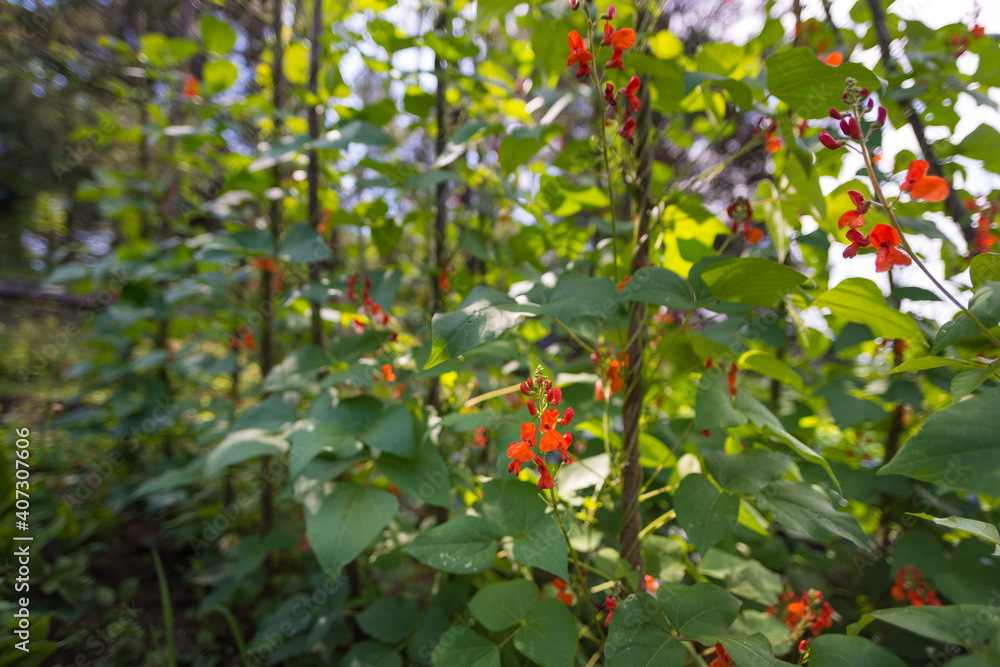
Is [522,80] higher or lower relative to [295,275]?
higher

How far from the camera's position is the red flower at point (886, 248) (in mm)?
682

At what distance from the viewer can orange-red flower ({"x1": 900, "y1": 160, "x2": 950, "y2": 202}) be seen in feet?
2.21

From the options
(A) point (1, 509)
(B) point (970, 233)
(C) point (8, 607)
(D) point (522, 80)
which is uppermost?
(D) point (522, 80)

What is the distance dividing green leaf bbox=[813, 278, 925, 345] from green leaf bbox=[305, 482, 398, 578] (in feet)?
3.39

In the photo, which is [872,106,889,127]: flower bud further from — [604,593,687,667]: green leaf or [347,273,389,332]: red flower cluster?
[347,273,389,332]: red flower cluster

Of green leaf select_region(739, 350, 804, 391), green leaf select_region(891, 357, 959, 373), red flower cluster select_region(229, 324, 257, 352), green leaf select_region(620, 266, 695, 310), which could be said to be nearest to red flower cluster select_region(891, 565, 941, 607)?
green leaf select_region(739, 350, 804, 391)

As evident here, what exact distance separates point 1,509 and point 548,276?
2434mm

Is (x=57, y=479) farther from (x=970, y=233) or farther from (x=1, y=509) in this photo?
(x=970, y=233)

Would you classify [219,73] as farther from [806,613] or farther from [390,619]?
[806,613]

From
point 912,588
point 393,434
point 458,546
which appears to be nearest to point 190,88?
point 393,434

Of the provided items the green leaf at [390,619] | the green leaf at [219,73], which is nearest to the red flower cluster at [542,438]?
the green leaf at [390,619]

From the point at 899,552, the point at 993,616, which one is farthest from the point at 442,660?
the point at 899,552

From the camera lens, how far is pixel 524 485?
34.8 inches

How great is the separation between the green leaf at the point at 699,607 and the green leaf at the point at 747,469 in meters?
0.19
